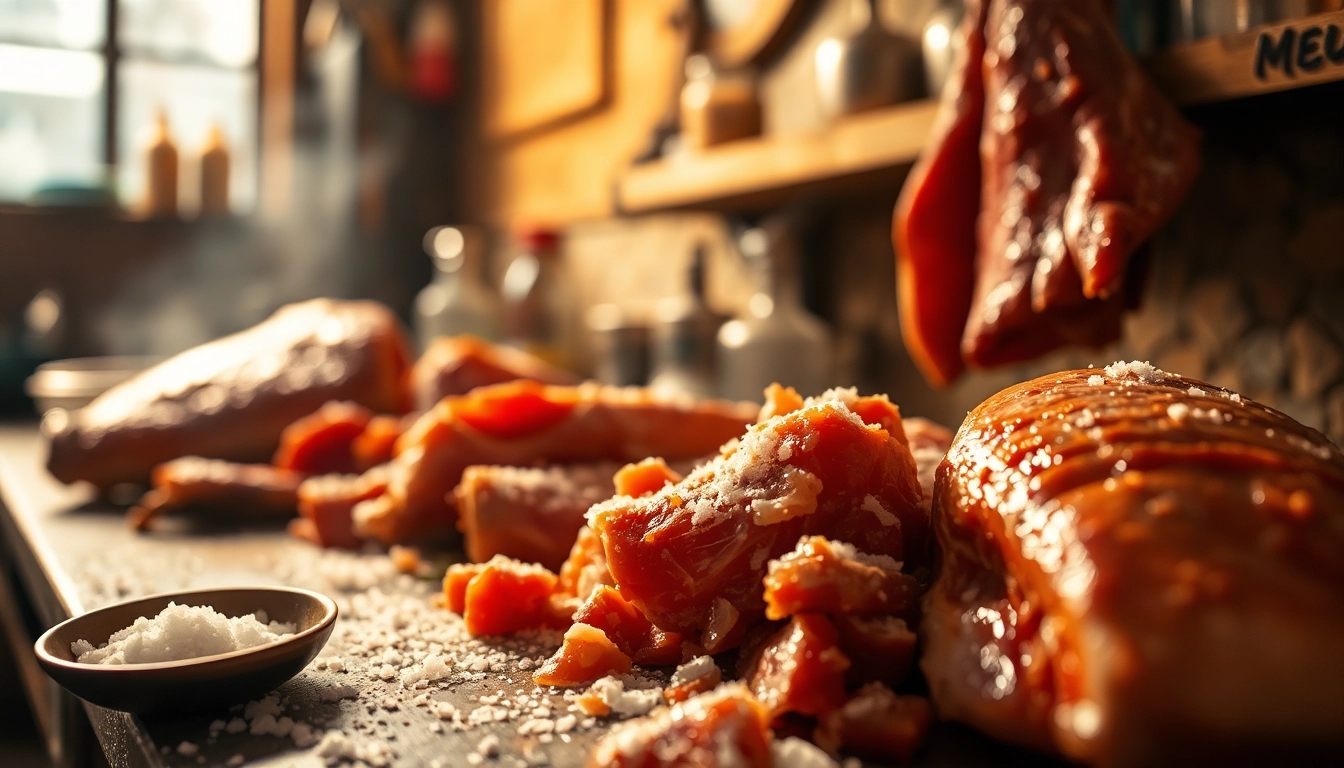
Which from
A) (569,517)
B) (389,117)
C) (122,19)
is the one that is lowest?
(569,517)

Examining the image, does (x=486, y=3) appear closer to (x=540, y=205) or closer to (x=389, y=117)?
(x=389, y=117)

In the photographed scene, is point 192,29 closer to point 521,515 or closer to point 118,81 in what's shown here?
point 118,81

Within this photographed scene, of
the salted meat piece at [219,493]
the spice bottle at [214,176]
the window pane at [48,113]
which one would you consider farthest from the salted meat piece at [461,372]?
the window pane at [48,113]

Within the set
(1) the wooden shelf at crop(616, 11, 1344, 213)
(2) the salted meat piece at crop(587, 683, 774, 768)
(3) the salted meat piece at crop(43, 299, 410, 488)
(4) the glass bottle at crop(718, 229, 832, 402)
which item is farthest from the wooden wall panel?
(2) the salted meat piece at crop(587, 683, 774, 768)

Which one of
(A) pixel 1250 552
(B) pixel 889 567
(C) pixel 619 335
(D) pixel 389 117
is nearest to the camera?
(A) pixel 1250 552

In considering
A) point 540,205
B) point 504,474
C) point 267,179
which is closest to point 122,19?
point 267,179

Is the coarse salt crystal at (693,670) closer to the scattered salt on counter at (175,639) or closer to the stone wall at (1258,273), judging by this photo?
the scattered salt on counter at (175,639)
